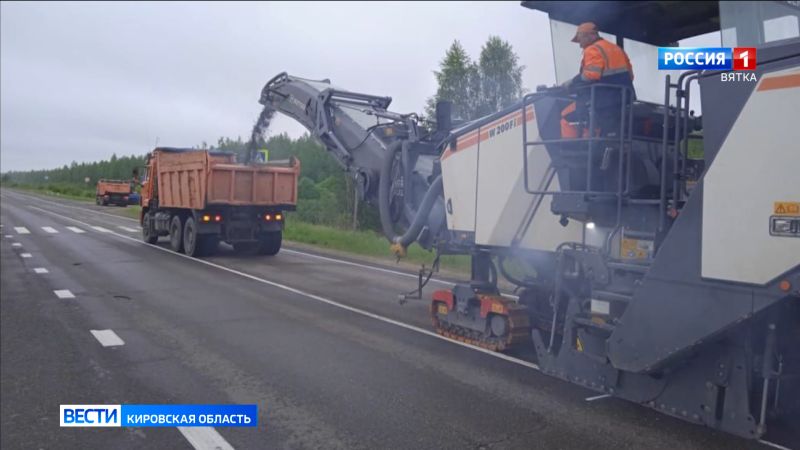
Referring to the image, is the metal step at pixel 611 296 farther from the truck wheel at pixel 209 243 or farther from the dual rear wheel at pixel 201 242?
the truck wheel at pixel 209 243

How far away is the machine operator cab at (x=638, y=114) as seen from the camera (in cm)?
441

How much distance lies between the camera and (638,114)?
5.34 meters

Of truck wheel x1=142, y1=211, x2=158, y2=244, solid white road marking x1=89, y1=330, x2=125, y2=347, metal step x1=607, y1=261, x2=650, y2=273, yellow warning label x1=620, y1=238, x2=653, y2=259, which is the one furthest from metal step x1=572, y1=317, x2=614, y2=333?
truck wheel x1=142, y1=211, x2=158, y2=244

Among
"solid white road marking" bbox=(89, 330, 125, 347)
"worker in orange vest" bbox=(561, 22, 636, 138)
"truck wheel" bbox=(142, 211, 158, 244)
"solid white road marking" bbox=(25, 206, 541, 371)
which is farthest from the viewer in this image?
"truck wheel" bbox=(142, 211, 158, 244)

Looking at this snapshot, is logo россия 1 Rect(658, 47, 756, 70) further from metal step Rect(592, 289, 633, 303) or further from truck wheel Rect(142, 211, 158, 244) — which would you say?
truck wheel Rect(142, 211, 158, 244)

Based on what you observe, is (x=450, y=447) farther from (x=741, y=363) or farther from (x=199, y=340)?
(x=199, y=340)

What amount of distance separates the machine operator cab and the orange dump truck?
1124 cm

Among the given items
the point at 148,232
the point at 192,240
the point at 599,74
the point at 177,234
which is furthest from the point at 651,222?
the point at 148,232

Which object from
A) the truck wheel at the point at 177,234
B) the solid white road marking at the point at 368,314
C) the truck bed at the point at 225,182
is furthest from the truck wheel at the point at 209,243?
the truck wheel at the point at 177,234

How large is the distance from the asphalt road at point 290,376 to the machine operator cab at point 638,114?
154cm

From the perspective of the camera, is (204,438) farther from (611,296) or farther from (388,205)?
(388,205)

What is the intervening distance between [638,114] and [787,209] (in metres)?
1.91

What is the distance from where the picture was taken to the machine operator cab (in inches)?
174

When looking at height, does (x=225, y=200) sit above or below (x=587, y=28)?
below
